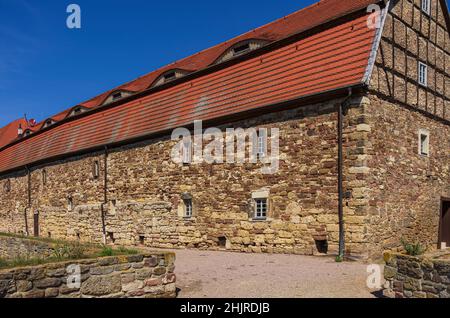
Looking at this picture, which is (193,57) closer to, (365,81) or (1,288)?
(365,81)

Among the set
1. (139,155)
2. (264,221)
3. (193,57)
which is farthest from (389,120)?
(193,57)

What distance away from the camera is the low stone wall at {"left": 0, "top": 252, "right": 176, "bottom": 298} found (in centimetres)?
602

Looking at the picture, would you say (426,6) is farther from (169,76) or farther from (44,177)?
(44,177)

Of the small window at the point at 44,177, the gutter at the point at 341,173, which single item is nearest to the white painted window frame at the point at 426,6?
the gutter at the point at 341,173

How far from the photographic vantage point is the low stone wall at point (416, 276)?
6.44 m

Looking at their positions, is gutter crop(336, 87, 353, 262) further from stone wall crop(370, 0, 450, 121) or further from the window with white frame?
the window with white frame

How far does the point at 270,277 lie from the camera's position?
356 inches

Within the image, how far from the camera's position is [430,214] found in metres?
14.3

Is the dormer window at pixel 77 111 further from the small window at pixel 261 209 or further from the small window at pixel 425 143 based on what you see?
the small window at pixel 425 143

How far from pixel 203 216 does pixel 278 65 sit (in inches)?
228

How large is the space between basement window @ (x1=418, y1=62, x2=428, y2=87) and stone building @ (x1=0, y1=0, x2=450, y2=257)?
0.12 feet

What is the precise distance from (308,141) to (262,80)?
2.99 metres

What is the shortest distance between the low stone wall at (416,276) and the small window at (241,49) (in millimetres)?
10587

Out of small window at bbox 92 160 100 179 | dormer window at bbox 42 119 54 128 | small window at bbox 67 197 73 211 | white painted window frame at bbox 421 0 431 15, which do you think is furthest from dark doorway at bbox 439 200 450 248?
dormer window at bbox 42 119 54 128
